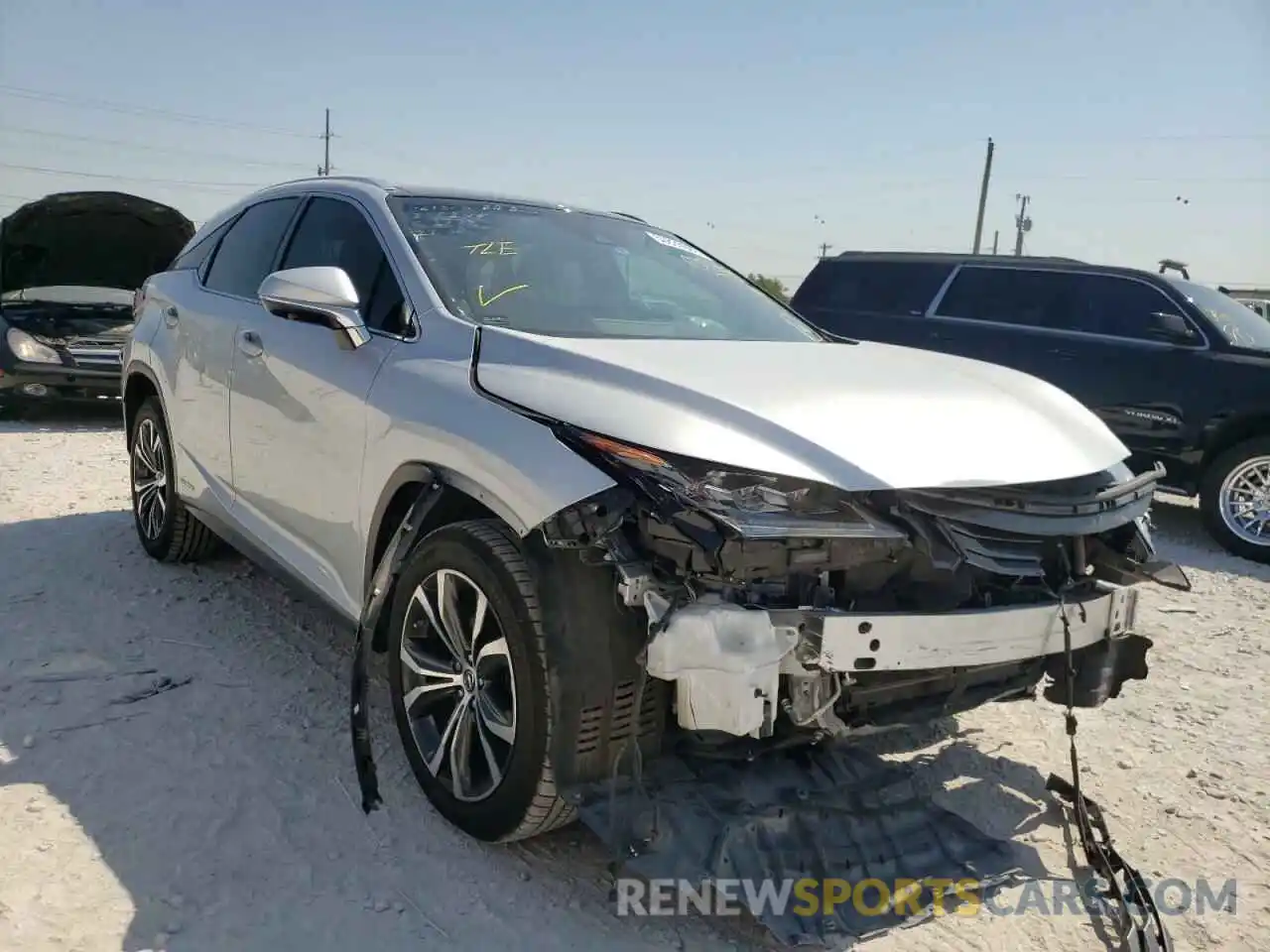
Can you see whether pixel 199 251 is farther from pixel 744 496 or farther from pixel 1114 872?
pixel 1114 872

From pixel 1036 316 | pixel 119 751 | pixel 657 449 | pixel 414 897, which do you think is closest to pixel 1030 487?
pixel 657 449

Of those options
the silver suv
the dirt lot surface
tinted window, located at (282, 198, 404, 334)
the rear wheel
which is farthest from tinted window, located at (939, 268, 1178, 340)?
tinted window, located at (282, 198, 404, 334)

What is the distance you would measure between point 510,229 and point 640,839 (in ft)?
7.28

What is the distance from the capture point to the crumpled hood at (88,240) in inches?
379

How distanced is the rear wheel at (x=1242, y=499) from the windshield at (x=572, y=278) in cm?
456

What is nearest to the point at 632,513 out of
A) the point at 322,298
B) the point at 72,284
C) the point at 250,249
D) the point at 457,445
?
the point at 457,445

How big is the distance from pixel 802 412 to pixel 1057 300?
6.52m

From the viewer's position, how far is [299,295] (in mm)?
3166

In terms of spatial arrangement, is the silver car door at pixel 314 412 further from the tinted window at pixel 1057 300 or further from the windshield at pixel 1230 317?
the windshield at pixel 1230 317

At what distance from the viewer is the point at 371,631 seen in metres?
2.92

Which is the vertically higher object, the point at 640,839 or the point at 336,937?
the point at 640,839

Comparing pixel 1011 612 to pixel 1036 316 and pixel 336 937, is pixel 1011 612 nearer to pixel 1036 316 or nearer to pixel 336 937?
pixel 336 937

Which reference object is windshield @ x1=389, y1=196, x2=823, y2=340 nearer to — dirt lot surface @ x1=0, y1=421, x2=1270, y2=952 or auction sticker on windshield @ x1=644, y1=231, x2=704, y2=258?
auction sticker on windshield @ x1=644, y1=231, x2=704, y2=258

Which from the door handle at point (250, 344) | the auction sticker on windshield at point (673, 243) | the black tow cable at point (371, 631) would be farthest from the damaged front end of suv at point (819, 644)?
the auction sticker on windshield at point (673, 243)
